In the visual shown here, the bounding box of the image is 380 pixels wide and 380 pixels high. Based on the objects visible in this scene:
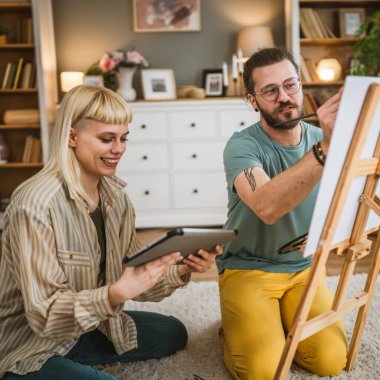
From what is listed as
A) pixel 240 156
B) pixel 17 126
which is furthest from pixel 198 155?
pixel 240 156

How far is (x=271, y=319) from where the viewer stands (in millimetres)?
1661

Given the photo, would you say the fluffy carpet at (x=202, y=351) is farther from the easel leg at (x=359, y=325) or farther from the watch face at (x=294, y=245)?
the watch face at (x=294, y=245)

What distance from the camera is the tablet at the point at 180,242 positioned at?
118 centimetres

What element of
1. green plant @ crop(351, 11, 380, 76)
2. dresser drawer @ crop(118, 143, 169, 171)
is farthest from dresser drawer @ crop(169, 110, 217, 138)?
green plant @ crop(351, 11, 380, 76)

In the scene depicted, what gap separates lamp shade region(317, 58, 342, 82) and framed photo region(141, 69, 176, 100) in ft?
4.14

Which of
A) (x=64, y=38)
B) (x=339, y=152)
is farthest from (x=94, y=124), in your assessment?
(x=64, y=38)

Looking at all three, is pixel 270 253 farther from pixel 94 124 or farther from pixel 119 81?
pixel 119 81

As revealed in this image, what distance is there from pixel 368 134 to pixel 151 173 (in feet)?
9.91

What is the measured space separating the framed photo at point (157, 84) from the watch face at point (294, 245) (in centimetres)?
276

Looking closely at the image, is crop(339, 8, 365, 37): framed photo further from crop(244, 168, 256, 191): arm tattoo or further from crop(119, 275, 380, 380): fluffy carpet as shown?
crop(244, 168, 256, 191): arm tattoo

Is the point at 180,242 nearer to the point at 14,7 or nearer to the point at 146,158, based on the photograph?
the point at 146,158

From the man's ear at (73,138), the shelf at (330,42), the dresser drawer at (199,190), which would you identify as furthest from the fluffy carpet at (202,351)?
the shelf at (330,42)

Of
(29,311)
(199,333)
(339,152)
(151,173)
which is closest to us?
(339,152)

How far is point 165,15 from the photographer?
175 inches
